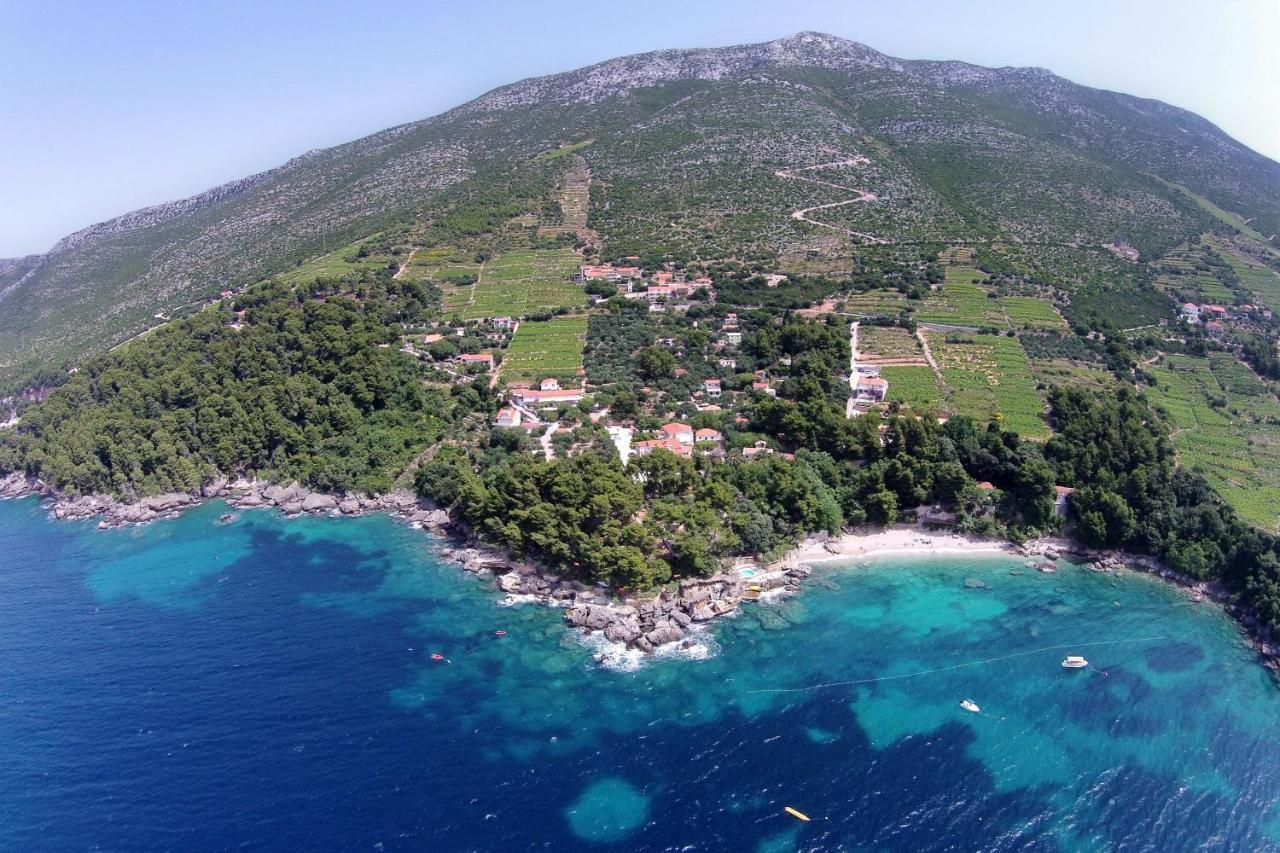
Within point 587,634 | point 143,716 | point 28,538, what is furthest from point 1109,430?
point 28,538

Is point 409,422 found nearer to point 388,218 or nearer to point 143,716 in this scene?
point 143,716

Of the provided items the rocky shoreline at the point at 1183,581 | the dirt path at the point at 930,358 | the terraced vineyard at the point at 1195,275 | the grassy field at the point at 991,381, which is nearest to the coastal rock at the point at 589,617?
the rocky shoreline at the point at 1183,581

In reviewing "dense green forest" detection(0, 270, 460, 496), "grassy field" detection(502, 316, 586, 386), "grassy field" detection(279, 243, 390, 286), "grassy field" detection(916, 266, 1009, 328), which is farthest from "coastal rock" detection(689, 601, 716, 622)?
"grassy field" detection(279, 243, 390, 286)

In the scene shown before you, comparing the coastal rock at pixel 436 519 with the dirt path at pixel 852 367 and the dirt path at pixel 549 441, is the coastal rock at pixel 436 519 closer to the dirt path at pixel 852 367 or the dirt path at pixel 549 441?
the dirt path at pixel 549 441

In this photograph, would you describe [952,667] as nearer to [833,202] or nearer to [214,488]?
[214,488]

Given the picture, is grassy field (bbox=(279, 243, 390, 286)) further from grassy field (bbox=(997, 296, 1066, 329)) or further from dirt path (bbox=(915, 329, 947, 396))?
grassy field (bbox=(997, 296, 1066, 329))

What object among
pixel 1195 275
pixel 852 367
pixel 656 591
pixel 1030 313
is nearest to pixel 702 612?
pixel 656 591

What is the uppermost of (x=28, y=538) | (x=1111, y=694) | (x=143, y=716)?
(x=28, y=538)
